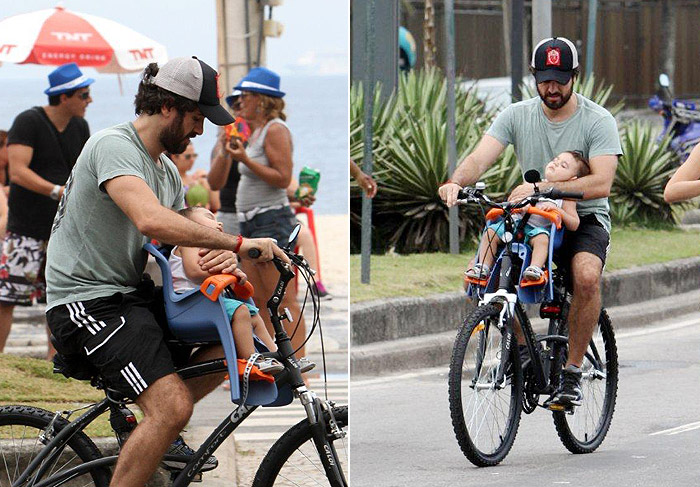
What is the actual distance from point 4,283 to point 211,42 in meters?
94.8

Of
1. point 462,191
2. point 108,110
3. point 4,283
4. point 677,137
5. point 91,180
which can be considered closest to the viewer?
point 91,180

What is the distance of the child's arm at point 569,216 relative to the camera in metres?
6.17

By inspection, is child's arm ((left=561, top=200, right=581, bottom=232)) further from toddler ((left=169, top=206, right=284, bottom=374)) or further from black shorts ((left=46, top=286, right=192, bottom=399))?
black shorts ((left=46, top=286, right=192, bottom=399))

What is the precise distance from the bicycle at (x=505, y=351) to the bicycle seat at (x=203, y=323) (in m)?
1.40

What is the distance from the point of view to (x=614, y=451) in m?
6.57

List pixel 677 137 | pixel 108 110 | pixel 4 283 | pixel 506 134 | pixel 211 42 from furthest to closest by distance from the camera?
pixel 108 110 < pixel 211 42 < pixel 677 137 < pixel 4 283 < pixel 506 134

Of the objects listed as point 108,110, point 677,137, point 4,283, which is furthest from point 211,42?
point 4,283

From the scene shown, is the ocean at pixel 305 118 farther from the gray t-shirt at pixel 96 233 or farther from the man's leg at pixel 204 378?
the gray t-shirt at pixel 96 233

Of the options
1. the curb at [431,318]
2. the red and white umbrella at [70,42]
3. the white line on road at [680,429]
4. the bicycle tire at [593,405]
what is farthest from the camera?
the red and white umbrella at [70,42]

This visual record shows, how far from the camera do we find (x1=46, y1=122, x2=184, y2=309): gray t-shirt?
462cm

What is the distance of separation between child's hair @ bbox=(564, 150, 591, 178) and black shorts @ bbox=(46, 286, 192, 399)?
2.18 m

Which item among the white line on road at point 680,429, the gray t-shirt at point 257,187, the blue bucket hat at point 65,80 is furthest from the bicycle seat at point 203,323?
the blue bucket hat at point 65,80

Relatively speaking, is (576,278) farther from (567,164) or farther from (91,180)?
(91,180)

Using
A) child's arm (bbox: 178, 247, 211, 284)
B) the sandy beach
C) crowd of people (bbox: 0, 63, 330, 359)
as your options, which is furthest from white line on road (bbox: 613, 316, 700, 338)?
child's arm (bbox: 178, 247, 211, 284)
